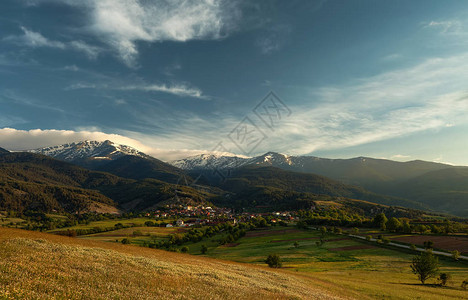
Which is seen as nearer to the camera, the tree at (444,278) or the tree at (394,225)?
the tree at (444,278)

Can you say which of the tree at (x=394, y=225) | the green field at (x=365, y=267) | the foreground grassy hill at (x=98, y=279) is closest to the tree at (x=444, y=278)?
the green field at (x=365, y=267)

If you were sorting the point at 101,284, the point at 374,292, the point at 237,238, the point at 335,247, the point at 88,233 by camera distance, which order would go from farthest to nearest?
1. the point at 88,233
2. the point at 237,238
3. the point at 335,247
4. the point at 374,292
5. the point at 101,284

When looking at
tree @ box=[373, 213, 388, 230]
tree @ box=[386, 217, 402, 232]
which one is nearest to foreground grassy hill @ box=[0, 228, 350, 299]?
tree @ box=[386, 217, 402, 232]

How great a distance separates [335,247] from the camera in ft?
273

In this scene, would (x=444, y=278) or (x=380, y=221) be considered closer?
(x=444, y=278)

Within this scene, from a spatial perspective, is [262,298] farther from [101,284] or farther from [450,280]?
[450,280]

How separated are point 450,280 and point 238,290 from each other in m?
49.3

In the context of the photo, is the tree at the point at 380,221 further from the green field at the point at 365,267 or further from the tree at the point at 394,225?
the green field at the point at 365,267

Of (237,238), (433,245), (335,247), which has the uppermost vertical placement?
(433,245)

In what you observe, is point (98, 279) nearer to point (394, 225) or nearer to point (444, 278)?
point (444, 278)

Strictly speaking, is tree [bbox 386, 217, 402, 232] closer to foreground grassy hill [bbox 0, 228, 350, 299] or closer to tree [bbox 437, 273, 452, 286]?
tree [bbox 437, 273, 452, 286]

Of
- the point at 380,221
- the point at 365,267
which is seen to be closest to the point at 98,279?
the point at 365,267

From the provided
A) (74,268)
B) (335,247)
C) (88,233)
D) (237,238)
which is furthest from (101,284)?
(88,233)

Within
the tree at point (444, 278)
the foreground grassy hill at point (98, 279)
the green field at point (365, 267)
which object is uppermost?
the foreground grassy hill at point (98, 279)
